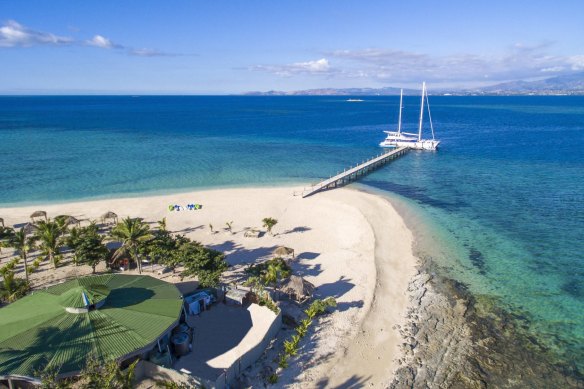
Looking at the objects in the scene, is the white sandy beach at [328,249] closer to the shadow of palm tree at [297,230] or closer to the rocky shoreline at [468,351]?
the shadow of palm tree at [297,230]

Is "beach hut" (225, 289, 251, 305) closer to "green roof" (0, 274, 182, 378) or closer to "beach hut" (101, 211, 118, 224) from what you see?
"green roof" (0, 274, 182, 378)

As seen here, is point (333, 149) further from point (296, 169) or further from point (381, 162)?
point (296, 169)

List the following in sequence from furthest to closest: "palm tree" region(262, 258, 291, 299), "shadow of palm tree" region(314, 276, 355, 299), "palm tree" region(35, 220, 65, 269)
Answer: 1. "palm tree" region(35, 220, 65, 269)
2. "shadow of palm tree" region(314, 276, 355, 299)
3. "palm tree" region(262, 258, 291, 299)

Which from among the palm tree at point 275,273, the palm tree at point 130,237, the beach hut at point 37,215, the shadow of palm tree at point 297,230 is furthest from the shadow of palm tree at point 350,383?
the beach hut at point 37,215

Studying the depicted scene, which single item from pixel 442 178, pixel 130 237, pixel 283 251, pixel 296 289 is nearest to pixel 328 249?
pixel 283 251

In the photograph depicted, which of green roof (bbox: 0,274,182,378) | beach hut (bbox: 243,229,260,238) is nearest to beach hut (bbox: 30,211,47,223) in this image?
beach hut (bbox: 243,229,260,238)

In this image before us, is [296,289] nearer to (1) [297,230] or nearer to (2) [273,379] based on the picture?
(2) [273,379]
